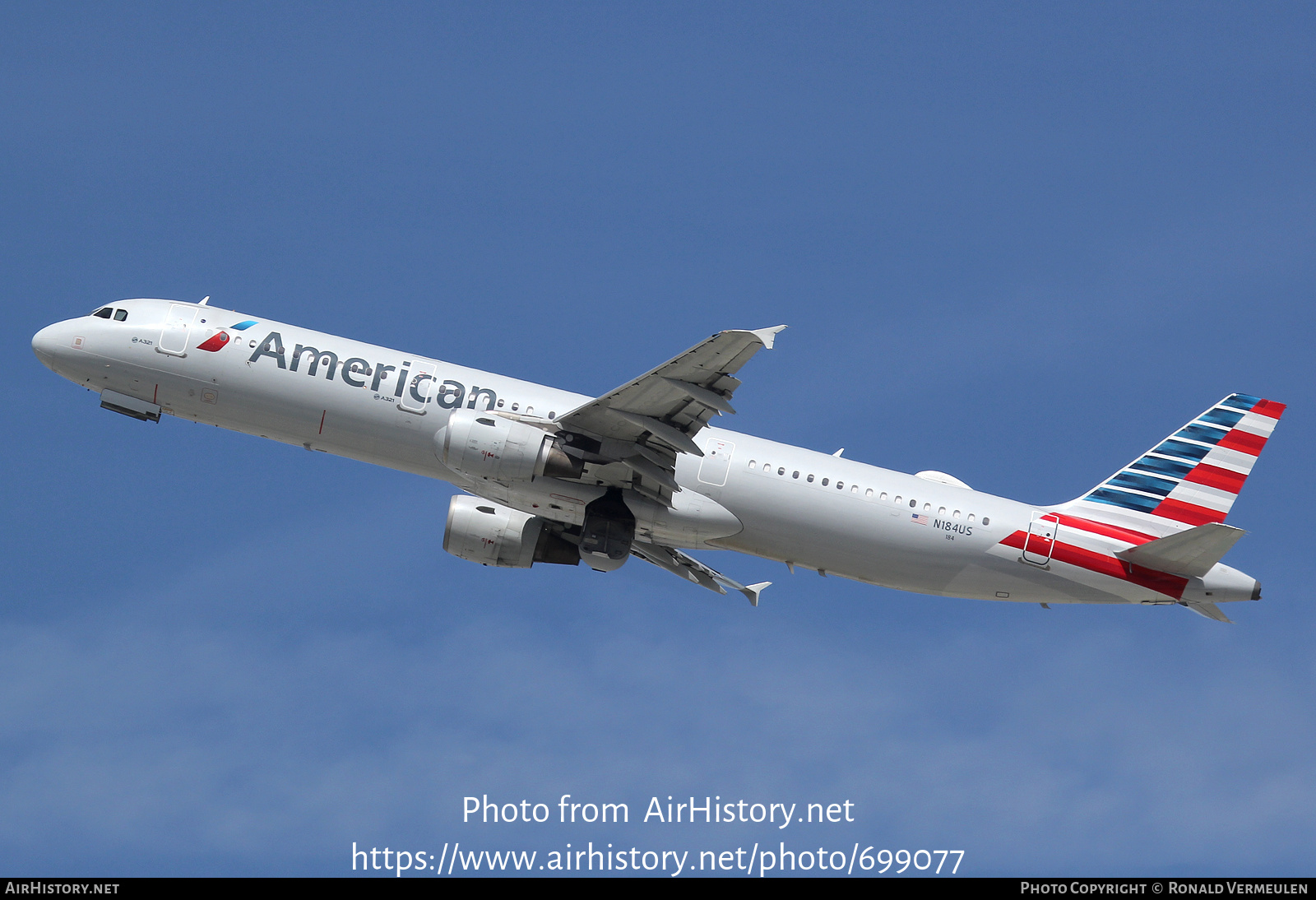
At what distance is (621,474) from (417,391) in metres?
6.69

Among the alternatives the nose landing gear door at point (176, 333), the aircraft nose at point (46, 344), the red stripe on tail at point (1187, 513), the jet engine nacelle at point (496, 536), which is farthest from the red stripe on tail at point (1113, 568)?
the aircraft nose at point (46, 344)

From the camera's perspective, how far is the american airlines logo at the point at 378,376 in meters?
38.3

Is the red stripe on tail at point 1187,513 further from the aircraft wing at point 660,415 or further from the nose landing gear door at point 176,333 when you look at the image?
the nose landing gear door at point 176,333

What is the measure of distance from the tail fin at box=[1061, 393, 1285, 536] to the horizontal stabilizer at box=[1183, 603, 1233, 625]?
2624 mm

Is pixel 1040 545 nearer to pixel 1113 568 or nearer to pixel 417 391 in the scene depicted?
pixel 1113 568

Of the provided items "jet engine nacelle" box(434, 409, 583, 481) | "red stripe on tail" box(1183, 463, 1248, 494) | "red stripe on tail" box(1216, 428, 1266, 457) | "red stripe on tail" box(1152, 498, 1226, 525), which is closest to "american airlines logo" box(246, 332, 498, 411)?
"jet engine nacelle" box(434, 409, 583, 481)

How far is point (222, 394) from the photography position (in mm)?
38781

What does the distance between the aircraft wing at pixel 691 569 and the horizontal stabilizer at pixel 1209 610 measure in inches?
519

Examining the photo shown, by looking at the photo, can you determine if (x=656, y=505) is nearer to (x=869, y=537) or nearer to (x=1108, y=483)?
(x=869, y=537)

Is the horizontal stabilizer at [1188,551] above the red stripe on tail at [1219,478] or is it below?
below

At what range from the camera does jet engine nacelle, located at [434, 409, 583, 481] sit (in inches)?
1423

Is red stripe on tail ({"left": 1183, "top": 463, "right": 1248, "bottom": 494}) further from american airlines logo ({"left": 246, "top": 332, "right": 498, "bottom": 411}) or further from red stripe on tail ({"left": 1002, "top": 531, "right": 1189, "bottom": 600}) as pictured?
american airlines logo ({"left": 246, "top": 332, "right": 498, "bottom": 411})

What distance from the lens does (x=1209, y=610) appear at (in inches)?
1545

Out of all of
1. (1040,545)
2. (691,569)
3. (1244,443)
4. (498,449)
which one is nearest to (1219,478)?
(1244,443)
